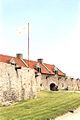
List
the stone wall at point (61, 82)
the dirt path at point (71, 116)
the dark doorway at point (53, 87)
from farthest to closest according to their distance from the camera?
the dark doorway at point (53, 87), the stone wall at point (61, 82), the dirt path at point (71, 116)

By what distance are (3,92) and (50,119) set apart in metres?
8.88

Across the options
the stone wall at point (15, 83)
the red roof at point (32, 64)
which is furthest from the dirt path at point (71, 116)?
the red roof at point (32, 64)

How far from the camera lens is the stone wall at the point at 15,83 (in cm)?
3117

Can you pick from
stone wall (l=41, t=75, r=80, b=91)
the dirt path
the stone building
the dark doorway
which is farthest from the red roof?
the dirt path

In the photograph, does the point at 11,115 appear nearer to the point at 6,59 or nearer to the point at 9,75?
the point at 9,75

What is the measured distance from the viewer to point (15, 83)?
34.1m

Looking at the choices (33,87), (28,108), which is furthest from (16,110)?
(33,87)

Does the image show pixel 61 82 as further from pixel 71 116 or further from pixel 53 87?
pixel 71 116

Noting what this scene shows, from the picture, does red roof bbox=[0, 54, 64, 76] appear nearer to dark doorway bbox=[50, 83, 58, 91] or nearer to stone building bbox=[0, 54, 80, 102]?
stone building bbox=[0, 54, 80, 102]

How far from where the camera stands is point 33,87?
39.4 meters

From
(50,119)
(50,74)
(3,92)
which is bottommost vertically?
(50,119)

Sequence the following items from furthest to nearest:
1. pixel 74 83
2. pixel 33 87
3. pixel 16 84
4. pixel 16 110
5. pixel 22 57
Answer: pixel 74 83, pixel 22 57, pixel 33 87, pixel 16 84, pixel 16 110

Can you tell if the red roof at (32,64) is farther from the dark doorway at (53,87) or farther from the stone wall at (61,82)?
the dark doorway at (53,87)

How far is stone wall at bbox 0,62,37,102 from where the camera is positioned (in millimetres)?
31172
